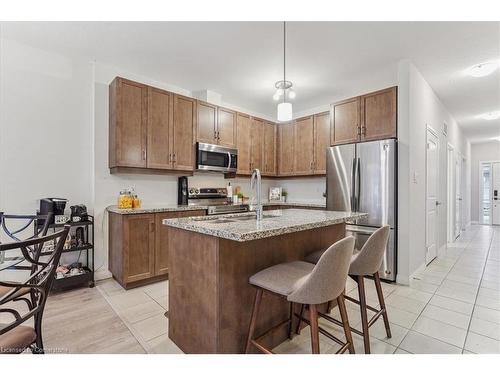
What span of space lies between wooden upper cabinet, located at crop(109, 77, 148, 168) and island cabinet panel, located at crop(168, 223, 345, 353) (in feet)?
5.54

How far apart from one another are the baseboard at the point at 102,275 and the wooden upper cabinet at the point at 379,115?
12.1ft

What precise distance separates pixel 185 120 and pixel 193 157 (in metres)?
0.52

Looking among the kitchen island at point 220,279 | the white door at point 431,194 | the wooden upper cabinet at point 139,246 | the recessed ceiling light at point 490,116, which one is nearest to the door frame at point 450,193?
the recessed ceiling light at point 490,116

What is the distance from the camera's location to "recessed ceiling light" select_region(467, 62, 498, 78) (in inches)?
122

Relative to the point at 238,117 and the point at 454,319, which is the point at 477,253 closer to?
the point at 454,319

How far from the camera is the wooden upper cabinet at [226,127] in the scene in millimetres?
3969

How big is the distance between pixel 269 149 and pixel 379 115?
1989mm

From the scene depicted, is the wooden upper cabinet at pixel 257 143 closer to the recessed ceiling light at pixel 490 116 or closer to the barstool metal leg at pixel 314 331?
the barstool metal leg at pixel 314 331

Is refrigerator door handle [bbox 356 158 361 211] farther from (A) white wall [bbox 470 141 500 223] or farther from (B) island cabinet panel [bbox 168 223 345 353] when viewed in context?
(A) white wall [bbox 470 141 500 223]

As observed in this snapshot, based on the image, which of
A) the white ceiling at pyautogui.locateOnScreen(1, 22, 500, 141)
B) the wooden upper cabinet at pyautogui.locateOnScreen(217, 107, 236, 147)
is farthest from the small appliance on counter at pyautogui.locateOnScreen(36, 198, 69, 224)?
the wooden upper cabinet at pyautogui.locateOnScreen(217, 107, 236, 147)

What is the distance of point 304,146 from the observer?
4.49 m

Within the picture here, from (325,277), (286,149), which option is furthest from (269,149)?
(325,277)

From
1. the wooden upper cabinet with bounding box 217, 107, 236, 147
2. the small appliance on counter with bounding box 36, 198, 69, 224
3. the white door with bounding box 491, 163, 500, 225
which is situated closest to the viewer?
the small appliance on counter with bounding box 36, 198, 69, 224

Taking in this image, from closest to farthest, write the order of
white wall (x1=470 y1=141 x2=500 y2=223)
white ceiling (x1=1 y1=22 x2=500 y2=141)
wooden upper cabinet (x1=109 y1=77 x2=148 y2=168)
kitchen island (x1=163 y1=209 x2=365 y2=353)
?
kitchen island (x1=163 y1=209 x2=365 y2=353), white ceiling (x1=1 y1=22 x2=500 y2=141), wooden upper cabinet (x1=109 y1=77 x2=148 y2=168), white wall (x1=470 y1=141 x2=500 y2=223)
